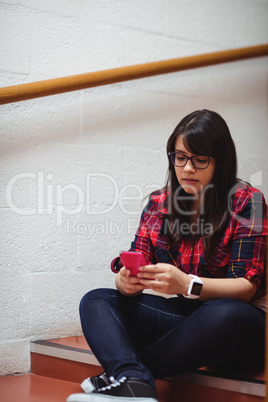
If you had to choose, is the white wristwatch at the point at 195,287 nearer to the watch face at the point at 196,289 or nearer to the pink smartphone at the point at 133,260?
the watch face at the point at 196,289

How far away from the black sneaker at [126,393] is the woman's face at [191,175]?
0.54 meters

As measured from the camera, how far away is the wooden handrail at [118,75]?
1.40m

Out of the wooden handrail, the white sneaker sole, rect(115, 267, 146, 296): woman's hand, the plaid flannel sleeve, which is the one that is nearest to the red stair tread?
the white sneaker sole

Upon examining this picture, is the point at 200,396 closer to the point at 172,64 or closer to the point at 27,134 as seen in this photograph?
the point at 27,134

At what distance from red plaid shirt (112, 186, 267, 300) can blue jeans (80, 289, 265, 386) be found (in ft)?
0.36

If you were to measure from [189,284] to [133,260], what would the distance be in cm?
15

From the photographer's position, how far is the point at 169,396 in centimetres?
116

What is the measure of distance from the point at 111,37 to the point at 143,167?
0.51m

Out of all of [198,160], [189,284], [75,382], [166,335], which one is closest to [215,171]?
[198,160]

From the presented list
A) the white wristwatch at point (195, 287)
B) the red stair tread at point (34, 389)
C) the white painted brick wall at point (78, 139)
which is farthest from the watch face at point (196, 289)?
the white painted brick wall at point (78, 139)

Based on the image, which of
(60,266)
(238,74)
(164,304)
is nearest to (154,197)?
(164,304)

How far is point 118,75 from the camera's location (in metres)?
1.56

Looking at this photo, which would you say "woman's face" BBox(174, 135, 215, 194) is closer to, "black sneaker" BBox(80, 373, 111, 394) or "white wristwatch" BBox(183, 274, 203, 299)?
"white wristwatch" BBox(183, 274, 203, 299)

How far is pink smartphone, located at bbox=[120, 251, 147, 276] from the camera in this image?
1.08 m
